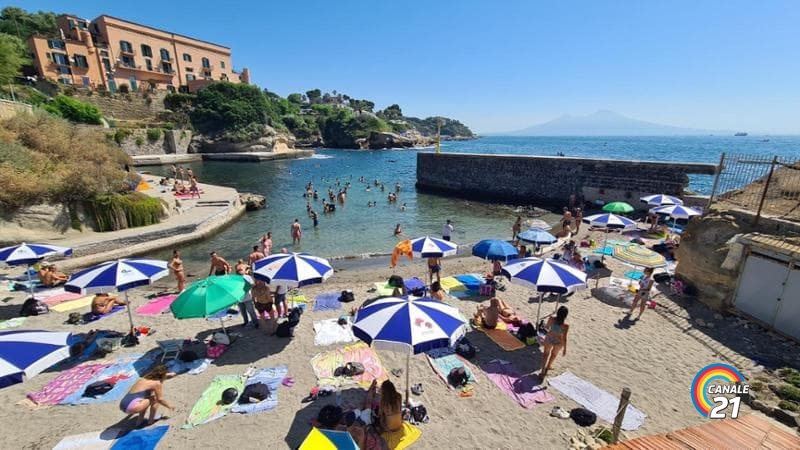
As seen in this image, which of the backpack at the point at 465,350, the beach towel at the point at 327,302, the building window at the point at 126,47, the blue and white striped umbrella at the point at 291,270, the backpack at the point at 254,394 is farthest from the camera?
the building window at the point at 126,47

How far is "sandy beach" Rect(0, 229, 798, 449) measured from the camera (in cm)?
575

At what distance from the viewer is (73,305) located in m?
10.3

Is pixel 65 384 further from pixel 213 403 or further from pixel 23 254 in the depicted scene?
pixel 23 254

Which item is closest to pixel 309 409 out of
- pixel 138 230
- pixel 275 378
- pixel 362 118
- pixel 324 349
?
pixel 275 378

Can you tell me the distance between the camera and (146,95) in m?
66.5

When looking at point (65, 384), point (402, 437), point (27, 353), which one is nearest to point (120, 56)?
point (65, 384)

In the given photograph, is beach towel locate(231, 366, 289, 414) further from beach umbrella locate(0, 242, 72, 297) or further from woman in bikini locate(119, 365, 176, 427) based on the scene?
beach umbrella locate(0, 242, 72, 297)

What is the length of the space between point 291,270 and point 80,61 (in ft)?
262

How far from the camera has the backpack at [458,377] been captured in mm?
6992

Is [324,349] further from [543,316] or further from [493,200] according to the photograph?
[493,200]

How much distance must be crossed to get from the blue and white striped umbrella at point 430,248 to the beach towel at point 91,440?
743cm

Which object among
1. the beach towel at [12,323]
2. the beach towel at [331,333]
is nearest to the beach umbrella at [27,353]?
the beach towel at [331,333]

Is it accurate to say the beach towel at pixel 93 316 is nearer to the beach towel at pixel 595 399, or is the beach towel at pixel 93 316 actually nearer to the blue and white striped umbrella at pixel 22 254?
the blue and white striped umbrella at pixel 22 254

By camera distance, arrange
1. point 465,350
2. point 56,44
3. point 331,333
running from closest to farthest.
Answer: point 465,350 → point 331,333 → point 56,44
